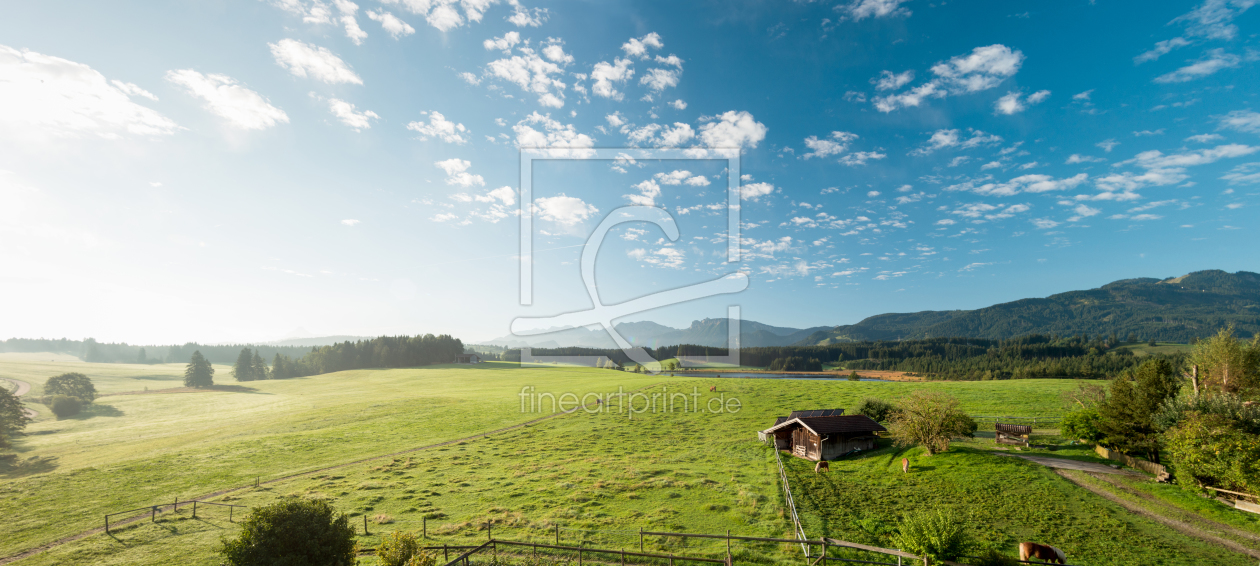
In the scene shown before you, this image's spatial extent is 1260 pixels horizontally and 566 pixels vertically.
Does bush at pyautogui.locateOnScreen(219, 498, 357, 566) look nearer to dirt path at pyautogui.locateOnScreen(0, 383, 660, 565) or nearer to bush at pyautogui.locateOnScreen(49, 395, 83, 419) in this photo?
dirt path at pyautogui.locateOnScreen(0, 383, 660, 565)

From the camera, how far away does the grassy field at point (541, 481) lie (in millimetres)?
23203

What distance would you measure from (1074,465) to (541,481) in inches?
1603

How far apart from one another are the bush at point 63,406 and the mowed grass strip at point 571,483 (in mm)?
39033

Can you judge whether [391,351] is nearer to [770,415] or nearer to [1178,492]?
[770,415]

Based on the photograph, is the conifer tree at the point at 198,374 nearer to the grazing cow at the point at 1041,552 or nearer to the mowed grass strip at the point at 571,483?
the mowed grass strip at the point at 571,483

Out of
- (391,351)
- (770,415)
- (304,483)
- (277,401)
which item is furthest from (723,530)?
(391,351)

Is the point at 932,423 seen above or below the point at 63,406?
above

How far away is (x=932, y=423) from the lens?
36031mm

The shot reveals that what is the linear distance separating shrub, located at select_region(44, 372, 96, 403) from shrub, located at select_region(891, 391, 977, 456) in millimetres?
109468

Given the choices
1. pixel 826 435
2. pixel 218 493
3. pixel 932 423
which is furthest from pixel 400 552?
pixel 932 423

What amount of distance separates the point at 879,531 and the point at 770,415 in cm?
3555

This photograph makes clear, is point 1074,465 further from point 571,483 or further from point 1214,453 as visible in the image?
point 571,483

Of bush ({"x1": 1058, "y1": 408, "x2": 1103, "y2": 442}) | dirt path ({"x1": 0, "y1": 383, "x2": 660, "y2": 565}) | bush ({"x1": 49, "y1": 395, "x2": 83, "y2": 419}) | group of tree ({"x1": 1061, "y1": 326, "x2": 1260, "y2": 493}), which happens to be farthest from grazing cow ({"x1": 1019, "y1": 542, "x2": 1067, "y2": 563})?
bush ({"x1": 49, "y1": 395, "x2": 83, "y2": 419})

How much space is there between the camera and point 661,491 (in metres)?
30.2
